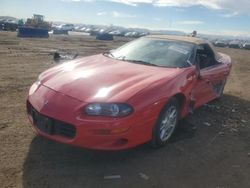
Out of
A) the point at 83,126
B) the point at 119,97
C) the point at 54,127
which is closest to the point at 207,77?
the point at 119,97

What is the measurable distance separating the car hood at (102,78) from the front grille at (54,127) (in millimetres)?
375

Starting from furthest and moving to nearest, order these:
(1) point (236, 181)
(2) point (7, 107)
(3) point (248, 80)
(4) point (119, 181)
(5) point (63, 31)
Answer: (5) point (63, 31)
(3) point (248, 80)
(2) point (7, 107)
(1) point (236, 181)
(4) point (119, 181)

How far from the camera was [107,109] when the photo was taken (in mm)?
3873

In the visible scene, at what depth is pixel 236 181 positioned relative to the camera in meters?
4.09

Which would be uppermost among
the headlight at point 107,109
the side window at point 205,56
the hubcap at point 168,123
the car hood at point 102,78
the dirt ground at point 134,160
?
the side window at point 205,56

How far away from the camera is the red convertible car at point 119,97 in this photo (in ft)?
12.6

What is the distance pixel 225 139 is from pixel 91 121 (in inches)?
105

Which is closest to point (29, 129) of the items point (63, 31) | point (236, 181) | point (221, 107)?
point (236, 181)

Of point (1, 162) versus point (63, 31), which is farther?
point (63, 31)

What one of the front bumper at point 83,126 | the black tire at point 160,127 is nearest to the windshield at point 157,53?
the black tire at point 160,127

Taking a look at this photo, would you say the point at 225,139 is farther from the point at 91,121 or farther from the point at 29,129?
the point at 29,129

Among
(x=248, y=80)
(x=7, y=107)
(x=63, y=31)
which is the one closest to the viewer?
(x=7, y=107)

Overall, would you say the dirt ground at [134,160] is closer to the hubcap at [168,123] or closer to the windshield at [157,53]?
the hubcap at [168,123]

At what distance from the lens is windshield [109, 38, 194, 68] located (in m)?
5.36
